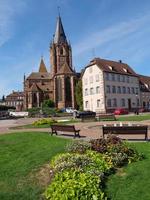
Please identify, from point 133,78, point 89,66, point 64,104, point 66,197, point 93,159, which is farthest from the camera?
point 64,104

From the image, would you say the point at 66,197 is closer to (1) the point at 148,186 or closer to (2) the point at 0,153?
(1) the point at 148,186

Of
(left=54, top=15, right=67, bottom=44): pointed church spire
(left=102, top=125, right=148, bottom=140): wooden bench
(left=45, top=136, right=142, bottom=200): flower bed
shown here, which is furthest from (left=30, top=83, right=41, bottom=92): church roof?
(left=45, top=136, right=142, bottom=200): flower bed

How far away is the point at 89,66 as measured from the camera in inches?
2744

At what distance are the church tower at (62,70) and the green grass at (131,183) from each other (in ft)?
323

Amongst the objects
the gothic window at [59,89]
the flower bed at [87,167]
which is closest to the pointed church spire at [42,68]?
the gothic window at [59,89]

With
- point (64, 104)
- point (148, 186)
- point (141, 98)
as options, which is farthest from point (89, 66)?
point (148, 186)

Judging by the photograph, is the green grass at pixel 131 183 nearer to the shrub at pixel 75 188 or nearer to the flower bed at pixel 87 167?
the flower bed at pixel 87 167

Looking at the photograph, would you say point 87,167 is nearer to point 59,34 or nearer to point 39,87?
point 59,34

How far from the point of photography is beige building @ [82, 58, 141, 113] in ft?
219

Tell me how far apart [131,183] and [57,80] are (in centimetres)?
10447

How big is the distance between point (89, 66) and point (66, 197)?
62.9 m

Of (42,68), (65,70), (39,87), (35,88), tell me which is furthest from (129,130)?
(42,68)

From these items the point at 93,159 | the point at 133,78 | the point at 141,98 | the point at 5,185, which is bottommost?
the point at 5,185

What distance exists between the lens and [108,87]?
67.8 metres
